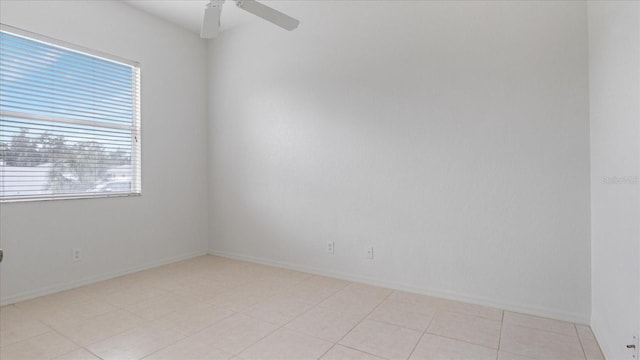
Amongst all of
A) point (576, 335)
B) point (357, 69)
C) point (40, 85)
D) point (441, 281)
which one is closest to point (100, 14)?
point (40, 85)

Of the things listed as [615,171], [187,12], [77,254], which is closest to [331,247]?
[615,171]

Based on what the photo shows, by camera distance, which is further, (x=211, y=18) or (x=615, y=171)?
(x=211, y=18)

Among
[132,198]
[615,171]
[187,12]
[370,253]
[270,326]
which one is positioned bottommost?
[270,326]

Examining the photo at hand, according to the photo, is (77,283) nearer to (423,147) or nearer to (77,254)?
(77,254)

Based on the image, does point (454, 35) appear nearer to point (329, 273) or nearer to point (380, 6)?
point (380, 6)

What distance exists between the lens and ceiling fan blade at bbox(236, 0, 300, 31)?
6.84ft

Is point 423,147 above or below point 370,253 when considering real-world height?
above

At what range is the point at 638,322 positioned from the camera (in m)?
1.44

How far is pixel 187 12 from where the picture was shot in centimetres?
367

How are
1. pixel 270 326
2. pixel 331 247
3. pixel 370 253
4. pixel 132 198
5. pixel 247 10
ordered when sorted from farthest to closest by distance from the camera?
pixel 132 198
pixel 331 247
pixel 370 253
pixel 270 326
pixel 247 10

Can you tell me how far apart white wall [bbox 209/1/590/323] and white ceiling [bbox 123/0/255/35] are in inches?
7.7

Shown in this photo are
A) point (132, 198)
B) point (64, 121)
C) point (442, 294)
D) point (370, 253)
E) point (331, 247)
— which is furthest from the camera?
point (132, 198)

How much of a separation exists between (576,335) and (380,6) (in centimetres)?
301

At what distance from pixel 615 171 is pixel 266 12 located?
7.34 ft
